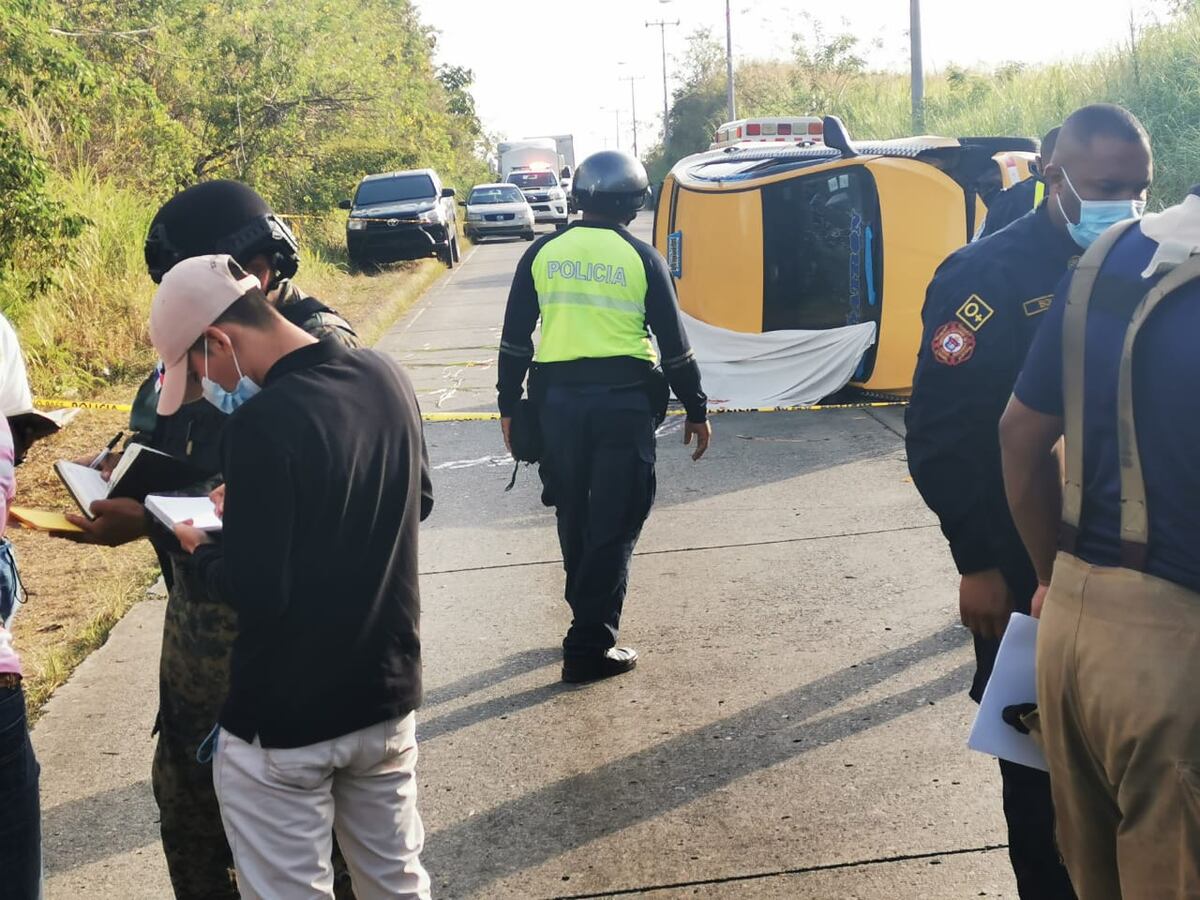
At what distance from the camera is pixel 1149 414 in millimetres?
2270

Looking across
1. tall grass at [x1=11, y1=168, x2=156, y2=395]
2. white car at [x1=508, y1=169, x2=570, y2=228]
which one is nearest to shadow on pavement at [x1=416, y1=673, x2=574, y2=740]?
tall grass at [x1=11, y1=168, x2=156, y2=395]

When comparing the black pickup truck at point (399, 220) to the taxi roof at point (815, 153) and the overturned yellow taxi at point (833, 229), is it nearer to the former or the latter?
the taxi roof at point (815, 153)

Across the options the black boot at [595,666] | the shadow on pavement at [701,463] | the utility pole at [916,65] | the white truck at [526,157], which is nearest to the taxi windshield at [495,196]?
the utility pole at [916,65]

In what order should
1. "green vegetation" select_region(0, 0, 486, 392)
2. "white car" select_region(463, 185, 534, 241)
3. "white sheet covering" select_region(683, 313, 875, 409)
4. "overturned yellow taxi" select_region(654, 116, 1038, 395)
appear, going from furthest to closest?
"white car" select_region(463, 185, 534, 241)
"green vegetation" select_region(0, 0, 486, 392)
"white sheet covering" select_region(683, 313, 875, 409)
"overturned yellow taxi" select_region(654, 116, 1038, 395)

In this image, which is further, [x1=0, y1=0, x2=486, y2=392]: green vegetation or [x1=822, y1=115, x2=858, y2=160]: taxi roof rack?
[x1=0, y1=0, x2=486, y2=392]: green vegetation

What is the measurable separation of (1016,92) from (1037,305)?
71.4ft

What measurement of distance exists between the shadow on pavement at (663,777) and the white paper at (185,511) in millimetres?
1489

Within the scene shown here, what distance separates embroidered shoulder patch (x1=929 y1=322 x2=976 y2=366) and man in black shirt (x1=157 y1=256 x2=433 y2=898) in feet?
3.94

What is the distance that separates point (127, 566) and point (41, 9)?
5.44m

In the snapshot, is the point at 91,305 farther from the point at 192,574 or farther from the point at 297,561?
the point at 297,561

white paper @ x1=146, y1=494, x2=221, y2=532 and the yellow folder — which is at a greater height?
white paper @ x1=146, y1=494, x2=221, y2=532

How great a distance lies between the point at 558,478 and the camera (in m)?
5.49

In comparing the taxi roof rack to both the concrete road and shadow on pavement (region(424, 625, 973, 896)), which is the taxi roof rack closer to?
the concrete road

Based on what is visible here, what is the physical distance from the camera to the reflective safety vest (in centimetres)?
534
